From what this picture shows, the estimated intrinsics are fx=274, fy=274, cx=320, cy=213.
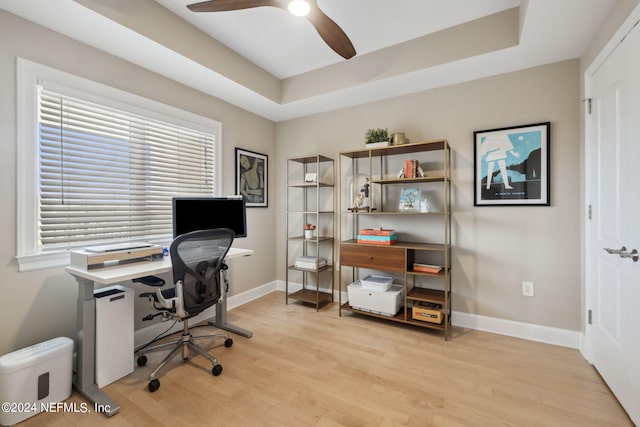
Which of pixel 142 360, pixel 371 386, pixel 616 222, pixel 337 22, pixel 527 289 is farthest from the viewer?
pixel 527 289

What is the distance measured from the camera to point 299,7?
154 centimetres

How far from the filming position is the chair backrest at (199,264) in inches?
72.5

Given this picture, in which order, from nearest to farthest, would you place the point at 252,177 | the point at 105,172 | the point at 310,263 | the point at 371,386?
1. the point at 371,386
2. the point at 105,172
3. the point at 310,263
4. the point at 252,177

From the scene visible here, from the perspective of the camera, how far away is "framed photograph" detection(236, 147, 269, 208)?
3.34 metres

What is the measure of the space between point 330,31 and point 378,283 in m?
2.24

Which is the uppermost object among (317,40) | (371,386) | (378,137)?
(317,40)

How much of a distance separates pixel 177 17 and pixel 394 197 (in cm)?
255

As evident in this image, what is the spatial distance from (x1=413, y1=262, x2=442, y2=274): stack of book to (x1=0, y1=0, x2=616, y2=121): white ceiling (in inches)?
70.7

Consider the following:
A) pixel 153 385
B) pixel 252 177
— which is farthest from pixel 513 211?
pixel 153 385

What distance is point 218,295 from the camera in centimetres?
216

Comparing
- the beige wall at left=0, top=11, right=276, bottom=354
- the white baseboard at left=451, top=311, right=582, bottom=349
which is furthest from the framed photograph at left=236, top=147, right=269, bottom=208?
the white baseboard at left=451, top=311, right=582, bottom=349

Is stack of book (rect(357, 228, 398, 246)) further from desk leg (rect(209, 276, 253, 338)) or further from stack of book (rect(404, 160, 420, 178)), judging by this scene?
desk leg (rect(209, 276, 253, 338))

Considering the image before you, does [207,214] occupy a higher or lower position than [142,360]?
higher

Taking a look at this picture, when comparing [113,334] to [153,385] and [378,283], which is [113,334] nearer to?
[153,385]
